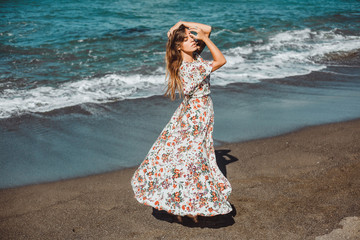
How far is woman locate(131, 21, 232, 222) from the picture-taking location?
337 centimetres

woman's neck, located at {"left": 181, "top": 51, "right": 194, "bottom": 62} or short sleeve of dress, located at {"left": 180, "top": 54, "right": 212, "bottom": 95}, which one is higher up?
woman's neck, located at {"left": 181, "top": 51, "right": 194, "bottom": 62}

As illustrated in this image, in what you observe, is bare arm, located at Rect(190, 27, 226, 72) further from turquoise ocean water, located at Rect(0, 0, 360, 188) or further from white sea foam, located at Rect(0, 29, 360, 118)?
white sea foam, located at Rect(0, 29, 360, 118)

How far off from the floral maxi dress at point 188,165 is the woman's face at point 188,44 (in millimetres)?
125

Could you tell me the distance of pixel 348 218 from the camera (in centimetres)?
355

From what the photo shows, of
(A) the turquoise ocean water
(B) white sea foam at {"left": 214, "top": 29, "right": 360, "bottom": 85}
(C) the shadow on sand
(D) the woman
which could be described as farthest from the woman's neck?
(B) white sea foam at {"left": 214, "top": 29, "right": 360, "bottom": 85}

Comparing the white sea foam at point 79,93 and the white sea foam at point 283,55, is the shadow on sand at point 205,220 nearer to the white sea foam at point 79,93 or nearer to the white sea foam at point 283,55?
the white sea foam at point 79,93

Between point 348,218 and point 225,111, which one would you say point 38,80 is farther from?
point 348,218

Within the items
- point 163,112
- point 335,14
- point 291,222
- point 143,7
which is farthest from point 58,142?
point 335,14

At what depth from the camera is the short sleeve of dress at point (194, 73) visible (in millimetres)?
3369

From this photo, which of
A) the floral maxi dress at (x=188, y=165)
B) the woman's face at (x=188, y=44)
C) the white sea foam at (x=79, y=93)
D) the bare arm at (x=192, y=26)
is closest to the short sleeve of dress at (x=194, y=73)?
the floral maxi dress at (x=188, y=165)

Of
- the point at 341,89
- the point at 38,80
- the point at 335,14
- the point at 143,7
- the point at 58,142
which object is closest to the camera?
the point at 58,142

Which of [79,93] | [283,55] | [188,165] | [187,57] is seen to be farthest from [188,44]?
[283,55]

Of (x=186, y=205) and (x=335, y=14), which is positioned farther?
(x=335, y=14)

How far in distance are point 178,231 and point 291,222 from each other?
114 cm
